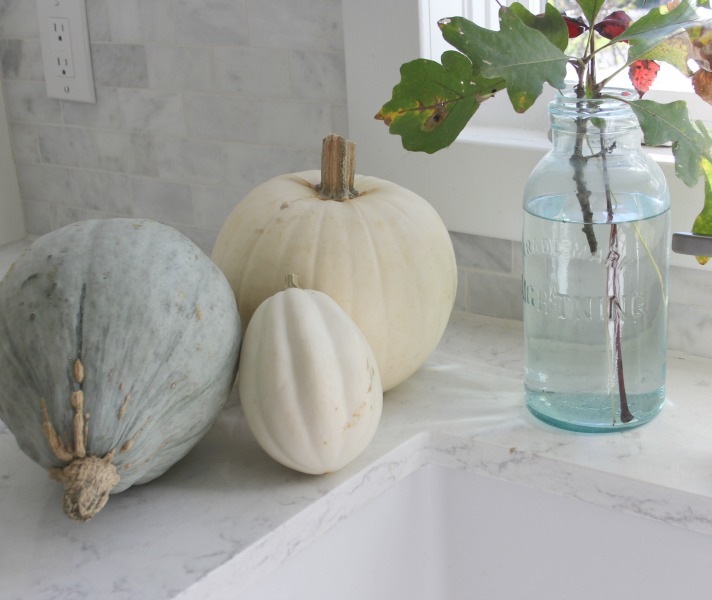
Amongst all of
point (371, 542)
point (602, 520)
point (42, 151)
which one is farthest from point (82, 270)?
point (42, 151)

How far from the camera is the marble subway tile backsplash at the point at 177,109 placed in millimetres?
1183

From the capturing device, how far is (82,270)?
736 mm

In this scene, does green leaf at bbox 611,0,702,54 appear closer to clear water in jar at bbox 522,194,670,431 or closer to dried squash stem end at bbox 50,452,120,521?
clear water in jar at bbox 522,194,670,431

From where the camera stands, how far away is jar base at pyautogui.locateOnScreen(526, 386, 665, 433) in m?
0.86

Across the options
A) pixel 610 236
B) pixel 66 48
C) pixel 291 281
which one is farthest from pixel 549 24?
pixel 66 48

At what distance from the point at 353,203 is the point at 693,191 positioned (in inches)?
12.6

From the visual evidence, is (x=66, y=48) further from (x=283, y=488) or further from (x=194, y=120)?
(x=283, y=488)

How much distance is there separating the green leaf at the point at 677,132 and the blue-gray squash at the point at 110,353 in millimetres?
342

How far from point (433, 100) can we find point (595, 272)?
0.20m

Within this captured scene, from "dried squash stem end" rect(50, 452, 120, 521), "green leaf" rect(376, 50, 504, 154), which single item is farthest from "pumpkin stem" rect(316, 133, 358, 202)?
"dried squash stem end" rect(50, 452, 120, 521)

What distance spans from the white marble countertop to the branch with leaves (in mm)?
229

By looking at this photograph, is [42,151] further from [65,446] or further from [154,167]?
[65,446]

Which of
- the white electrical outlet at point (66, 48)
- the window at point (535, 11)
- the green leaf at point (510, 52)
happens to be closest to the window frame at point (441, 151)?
the window at point (535, 11)

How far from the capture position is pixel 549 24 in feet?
2.56
